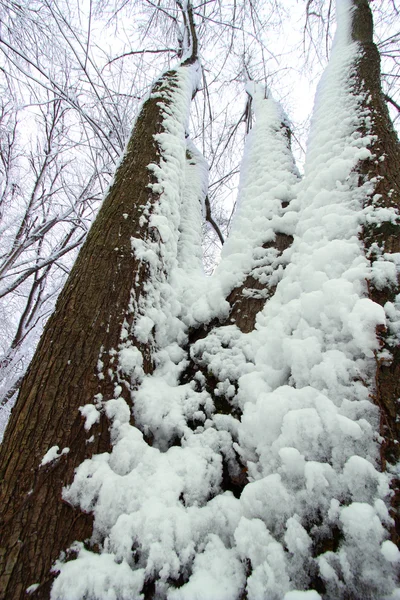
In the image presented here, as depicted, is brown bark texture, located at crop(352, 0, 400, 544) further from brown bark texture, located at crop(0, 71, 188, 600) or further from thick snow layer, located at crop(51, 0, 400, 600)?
brown bark texture, located at crop(0, 71, 188, 600)

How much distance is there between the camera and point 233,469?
2.95 feet

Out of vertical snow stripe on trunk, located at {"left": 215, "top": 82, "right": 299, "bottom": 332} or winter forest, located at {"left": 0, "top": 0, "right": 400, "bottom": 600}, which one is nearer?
winter forest, located at {"left": 0, "top": 0, "right": 400, "bottom": 600}

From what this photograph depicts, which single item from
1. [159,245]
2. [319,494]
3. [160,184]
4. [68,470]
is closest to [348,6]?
[160,184]

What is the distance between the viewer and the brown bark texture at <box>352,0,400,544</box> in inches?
27.5

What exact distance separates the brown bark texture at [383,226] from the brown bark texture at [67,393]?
0.73 meters

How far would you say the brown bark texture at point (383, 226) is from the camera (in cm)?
70

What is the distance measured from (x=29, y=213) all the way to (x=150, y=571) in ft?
18.8

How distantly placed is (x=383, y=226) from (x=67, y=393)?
1184mm

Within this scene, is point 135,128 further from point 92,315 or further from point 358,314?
point 358,314

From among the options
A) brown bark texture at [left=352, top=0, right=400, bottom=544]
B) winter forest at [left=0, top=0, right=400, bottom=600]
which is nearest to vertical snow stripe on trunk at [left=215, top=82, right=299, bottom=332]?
winter forest at [left=0, top=0, right=400, bottom=600]

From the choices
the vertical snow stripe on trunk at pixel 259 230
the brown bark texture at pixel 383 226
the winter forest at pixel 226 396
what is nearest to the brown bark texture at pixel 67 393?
the winter forest at pixel 226 396

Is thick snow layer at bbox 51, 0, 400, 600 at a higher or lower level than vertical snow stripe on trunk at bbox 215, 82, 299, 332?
lower

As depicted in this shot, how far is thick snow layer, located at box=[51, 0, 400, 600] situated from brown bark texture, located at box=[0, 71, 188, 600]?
40 mm

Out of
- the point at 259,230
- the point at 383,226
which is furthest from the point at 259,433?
the point at 259,230
